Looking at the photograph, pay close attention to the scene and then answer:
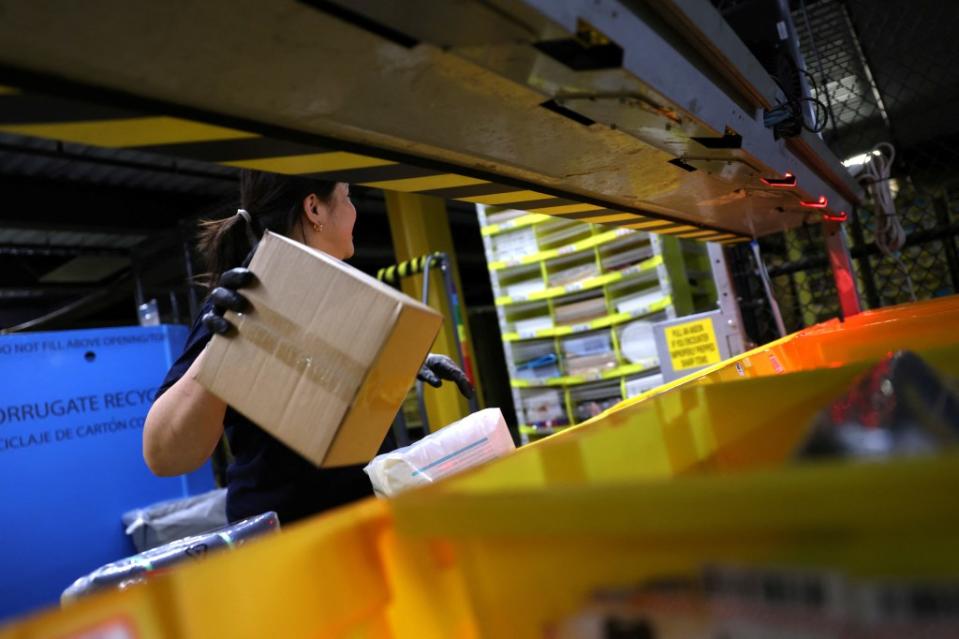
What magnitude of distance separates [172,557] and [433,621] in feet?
2.30

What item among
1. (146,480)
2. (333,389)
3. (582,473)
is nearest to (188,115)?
(333,389)

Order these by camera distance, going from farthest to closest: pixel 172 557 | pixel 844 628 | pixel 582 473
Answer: pixel 172 557 → pixel 582 473 → pixel 844 628

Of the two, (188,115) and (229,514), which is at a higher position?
(188,115)

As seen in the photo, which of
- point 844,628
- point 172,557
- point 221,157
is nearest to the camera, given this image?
point 844,628

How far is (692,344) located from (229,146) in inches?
95.6

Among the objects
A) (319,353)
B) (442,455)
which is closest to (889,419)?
(319,353)

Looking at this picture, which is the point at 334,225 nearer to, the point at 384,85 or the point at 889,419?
the point at 384,85

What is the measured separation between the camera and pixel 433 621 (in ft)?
1.78

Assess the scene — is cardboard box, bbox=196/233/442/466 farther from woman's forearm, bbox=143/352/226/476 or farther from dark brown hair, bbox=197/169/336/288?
dark brown hair, bbox=197/169/336/288

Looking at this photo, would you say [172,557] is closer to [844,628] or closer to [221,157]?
[221,157]

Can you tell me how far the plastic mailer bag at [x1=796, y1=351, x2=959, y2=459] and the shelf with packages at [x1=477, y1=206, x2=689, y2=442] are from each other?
3235 millimetres

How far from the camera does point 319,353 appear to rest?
35.4 inches

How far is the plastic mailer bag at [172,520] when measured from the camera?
3736 mm

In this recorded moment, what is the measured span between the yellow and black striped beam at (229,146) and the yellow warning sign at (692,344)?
1.77 metres
